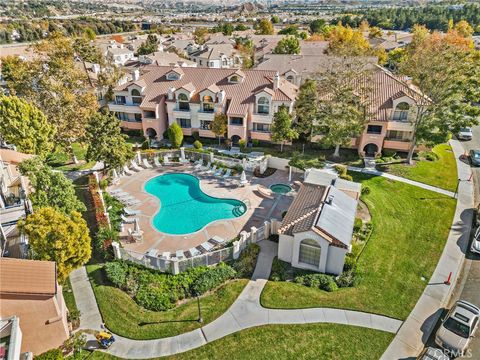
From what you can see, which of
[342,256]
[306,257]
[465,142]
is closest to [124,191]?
[306,257]

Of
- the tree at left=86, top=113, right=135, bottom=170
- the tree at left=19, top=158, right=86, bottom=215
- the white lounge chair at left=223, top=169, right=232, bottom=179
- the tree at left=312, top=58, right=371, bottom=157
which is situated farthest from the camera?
the tree at left=312, top=58, right=371, bottom=157

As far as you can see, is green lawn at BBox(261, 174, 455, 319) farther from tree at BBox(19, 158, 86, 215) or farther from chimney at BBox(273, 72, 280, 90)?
chimney at BBox(273, 72, 280, 90)

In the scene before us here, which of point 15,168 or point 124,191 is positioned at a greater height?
point 15,168

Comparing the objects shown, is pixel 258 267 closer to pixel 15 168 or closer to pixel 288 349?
pixel 288 349

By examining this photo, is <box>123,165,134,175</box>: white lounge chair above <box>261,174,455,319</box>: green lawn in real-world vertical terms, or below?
above

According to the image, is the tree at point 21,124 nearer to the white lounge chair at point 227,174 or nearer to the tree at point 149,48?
the white lounge chair at point 227,174

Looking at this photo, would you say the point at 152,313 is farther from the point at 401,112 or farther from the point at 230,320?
the point at 401,112

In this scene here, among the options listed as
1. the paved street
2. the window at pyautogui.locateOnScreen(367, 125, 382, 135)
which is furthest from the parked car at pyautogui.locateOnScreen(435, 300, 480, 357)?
the window at pyautogui.locateOnScreen(367, 125, 382, 135)

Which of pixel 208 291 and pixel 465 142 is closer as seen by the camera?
pixel 208 291
